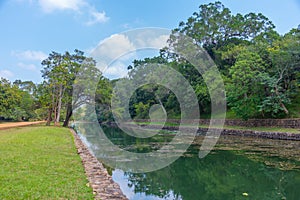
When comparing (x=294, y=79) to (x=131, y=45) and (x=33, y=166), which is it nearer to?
(x=131, y=45)

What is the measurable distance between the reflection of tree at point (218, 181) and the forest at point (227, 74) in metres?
13.5

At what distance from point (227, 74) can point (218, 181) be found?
25.9m

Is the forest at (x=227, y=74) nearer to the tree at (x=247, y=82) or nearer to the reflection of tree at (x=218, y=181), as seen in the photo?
the tree at (x=247, y=82)

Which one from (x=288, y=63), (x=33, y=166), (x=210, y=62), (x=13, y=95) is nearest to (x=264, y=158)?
(x=33, y=166)

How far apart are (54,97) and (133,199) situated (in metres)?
27.0

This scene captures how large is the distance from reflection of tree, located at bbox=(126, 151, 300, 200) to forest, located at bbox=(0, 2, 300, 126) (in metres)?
13.5

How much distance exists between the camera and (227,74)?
107ft

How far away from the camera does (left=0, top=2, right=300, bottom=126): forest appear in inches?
891

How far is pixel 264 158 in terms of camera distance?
11609 mm

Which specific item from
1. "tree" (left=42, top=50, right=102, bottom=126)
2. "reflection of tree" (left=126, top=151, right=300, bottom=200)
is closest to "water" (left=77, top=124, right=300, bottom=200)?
"reflection of tree" (left=126, top=151, right=300, bottom=200)

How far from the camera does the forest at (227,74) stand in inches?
891

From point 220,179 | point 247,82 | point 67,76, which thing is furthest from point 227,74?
point 220,179

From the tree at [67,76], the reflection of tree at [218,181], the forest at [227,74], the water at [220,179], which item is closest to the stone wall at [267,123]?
the forest at [227,74]

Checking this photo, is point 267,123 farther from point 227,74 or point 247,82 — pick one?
point 227,74
